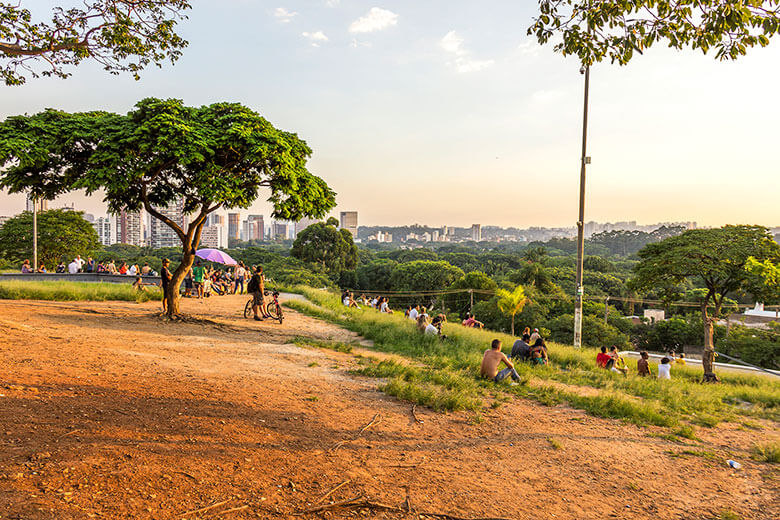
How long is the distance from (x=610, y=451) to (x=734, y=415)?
169 inches

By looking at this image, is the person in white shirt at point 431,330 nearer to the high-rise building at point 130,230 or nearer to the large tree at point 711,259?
the large tree at point 711,259

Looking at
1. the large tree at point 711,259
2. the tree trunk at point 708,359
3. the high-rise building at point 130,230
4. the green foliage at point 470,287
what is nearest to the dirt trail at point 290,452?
the tree trunk at point 708,359

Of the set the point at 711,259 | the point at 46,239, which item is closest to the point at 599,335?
the point at 711,259

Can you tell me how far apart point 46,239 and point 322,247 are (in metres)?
33.2

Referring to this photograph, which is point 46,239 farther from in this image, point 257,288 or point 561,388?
point 561,388

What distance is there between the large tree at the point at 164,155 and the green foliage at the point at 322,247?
166 feet

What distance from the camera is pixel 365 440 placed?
4992 millimetres

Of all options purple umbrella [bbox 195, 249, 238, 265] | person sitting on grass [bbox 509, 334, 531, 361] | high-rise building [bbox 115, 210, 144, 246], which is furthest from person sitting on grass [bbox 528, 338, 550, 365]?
high-rise building [bbox 115, 210, 144, 246]

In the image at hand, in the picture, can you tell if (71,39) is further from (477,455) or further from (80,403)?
(477,455)

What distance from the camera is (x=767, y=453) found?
575cm

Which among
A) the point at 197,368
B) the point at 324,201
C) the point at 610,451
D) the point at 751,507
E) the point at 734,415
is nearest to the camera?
the point at 751,507

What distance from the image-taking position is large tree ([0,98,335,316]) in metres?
9.49

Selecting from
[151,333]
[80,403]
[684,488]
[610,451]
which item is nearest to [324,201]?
[151,333]

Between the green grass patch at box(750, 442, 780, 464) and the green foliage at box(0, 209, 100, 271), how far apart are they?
1686 inches
